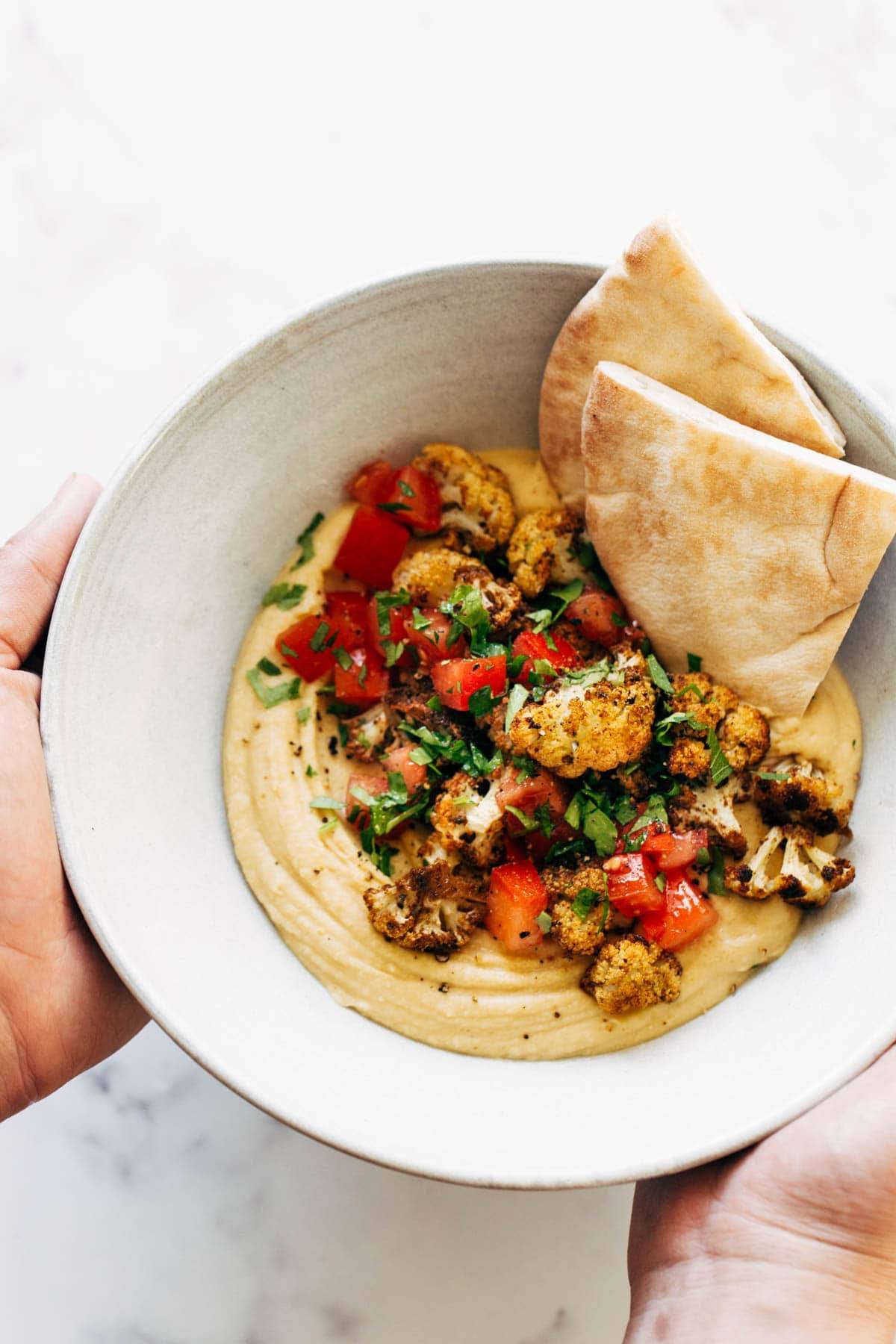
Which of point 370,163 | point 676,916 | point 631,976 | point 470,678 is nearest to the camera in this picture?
point 631,976

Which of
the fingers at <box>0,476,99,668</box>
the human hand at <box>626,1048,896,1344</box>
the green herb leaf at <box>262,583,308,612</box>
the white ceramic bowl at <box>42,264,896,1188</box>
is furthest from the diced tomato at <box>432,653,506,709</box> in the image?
the human hand at <box>626,1048,896,1344</box>

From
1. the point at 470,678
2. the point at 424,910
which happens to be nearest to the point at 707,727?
the point at 470,678

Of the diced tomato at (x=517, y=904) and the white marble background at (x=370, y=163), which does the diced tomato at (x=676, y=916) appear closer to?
the diced tomato at (x=517, y=904)

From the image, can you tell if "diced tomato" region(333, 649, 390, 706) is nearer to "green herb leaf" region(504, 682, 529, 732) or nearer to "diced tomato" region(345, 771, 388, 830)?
"diced tomato" region(345, 771, 388, 830)

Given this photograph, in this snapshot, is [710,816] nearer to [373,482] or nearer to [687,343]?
[687,343]

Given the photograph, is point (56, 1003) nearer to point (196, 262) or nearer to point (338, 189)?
point (196, 262)

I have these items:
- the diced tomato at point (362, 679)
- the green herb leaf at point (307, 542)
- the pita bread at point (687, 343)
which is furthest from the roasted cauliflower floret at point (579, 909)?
the pita bread at point (687, 343)
